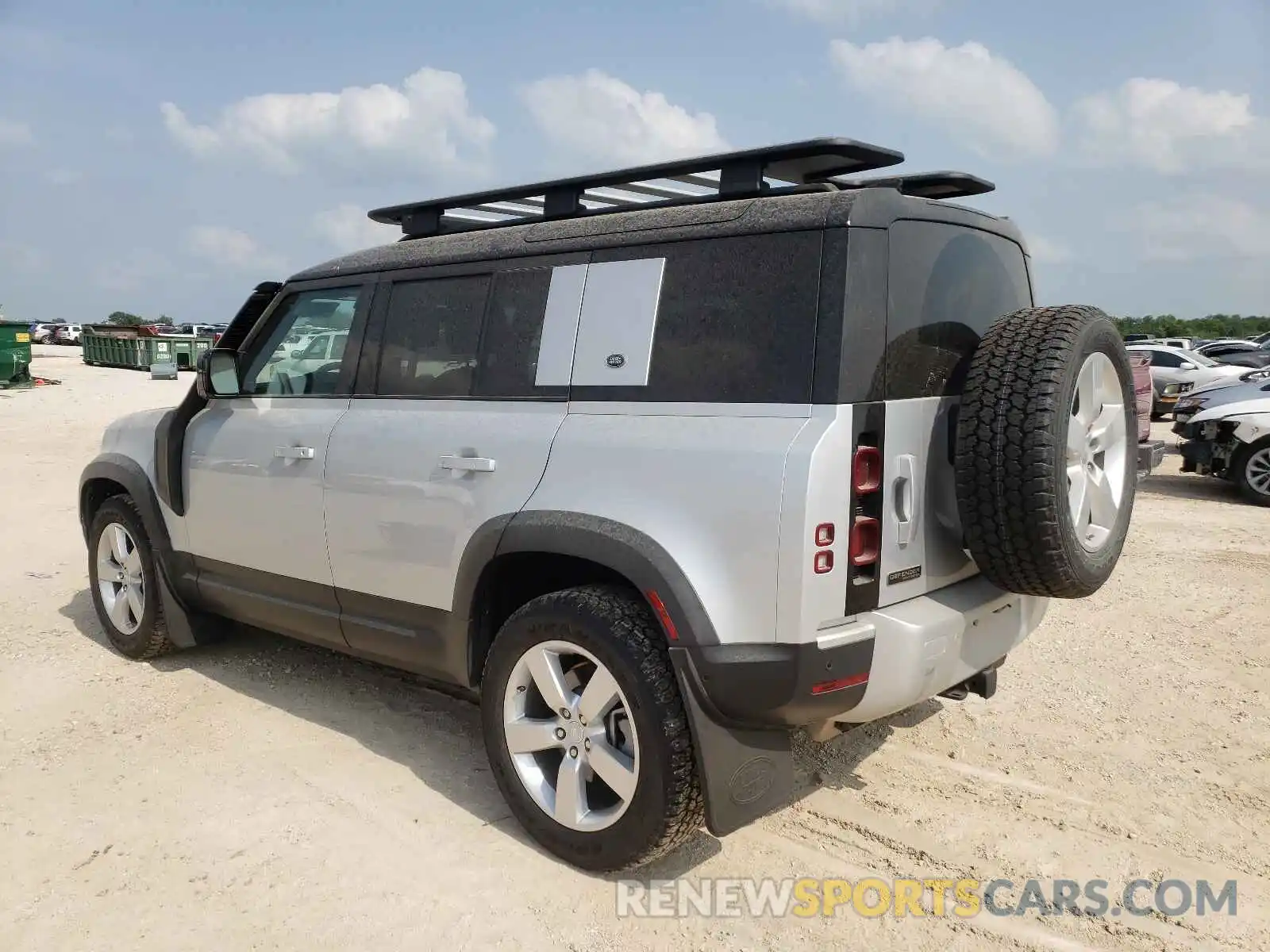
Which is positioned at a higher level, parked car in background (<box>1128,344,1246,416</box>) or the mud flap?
parked car in background (<box>1128,344,1246,416</box>)

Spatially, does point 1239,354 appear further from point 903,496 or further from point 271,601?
point 271,601

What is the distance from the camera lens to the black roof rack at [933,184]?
3213 mm

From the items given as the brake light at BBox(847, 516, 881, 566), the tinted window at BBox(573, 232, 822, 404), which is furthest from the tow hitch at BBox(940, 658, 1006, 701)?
the tinted window at BBox(573, 232, 822, 404)

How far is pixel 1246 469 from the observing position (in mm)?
10008

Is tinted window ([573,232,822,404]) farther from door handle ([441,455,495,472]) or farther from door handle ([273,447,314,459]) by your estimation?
door handle ([273,447,314,459])

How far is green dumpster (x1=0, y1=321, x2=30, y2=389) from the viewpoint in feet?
76.7

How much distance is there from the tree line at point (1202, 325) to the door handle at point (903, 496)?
3025 inches

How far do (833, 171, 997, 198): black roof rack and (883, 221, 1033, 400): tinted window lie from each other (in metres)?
0.18

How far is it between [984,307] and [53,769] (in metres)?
3.95

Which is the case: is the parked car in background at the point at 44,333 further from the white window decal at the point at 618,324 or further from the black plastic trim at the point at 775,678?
the black plastic trim at the point at 775,678

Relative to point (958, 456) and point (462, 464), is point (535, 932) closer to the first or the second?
point (462, 464)

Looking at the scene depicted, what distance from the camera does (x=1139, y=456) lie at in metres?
3.48

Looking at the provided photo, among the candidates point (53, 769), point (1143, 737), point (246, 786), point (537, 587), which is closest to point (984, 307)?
point (537, 587)

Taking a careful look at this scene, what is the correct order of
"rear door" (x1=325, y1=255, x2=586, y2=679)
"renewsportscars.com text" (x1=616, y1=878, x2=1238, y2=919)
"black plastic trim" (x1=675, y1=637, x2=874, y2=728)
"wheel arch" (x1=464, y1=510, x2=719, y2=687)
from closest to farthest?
1. "black plastic trim" (x1=675, y1=637, x2=874, y2=728)
2. "wheel arch" (x1=464, y1=510, x2=719, y2=687)
3. "renewsportscars.com text" (x1=616, y1=878, x2=1238, y2=919)
4. "rear door" (x1=325, y1=255, x2=586, y2=679)
